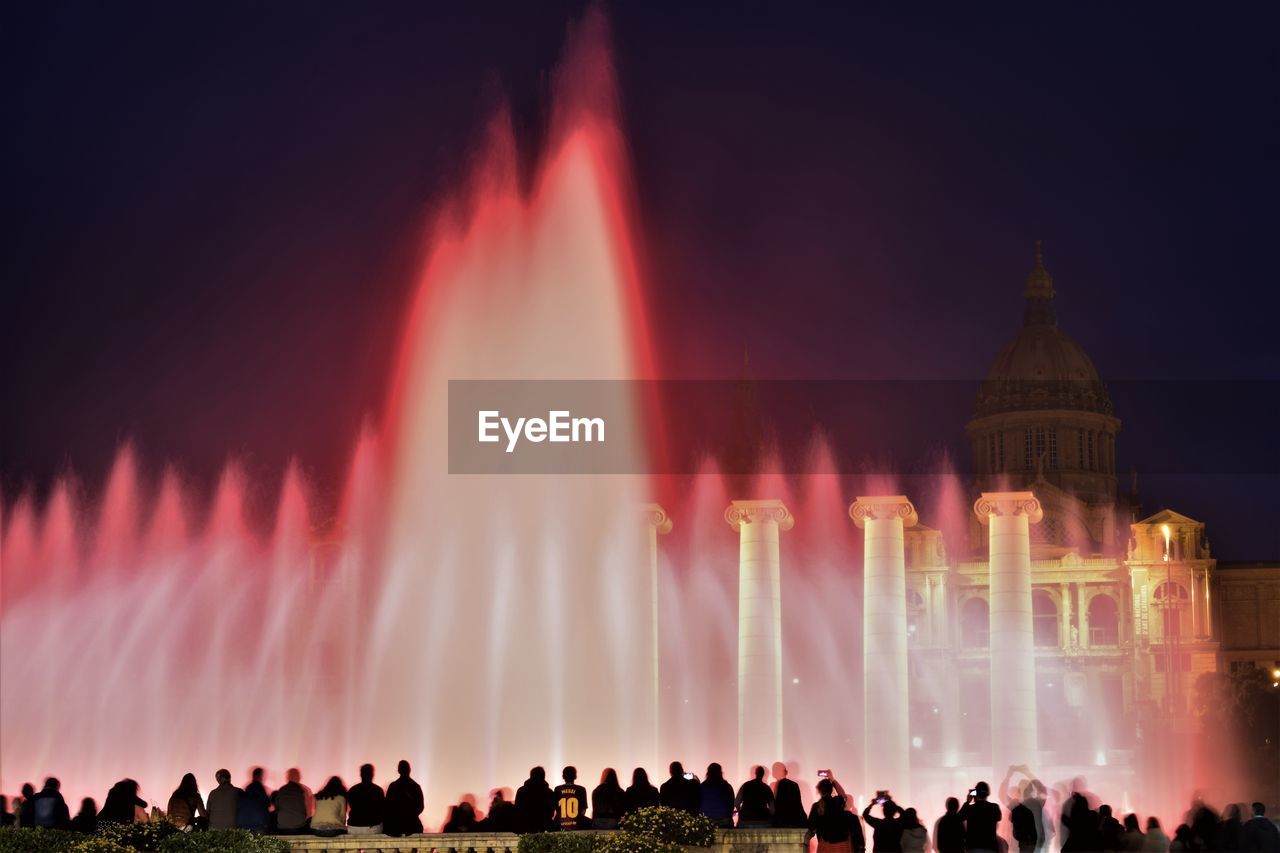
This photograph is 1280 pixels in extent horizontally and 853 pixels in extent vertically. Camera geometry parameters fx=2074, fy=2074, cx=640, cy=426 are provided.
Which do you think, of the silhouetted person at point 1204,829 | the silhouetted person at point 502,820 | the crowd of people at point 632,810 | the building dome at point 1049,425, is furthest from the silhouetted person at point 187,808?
the building dome at point 1049,425

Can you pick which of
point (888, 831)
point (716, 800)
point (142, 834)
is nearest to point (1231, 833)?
point (888, 831)

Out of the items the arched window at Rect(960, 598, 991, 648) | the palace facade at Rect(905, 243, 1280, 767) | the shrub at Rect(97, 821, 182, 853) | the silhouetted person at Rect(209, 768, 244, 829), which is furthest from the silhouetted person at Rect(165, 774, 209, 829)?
the arched window at Rect(960, 598, 991, 648)

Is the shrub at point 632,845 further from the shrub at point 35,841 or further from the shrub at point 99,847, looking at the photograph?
the shrub at point 35,841

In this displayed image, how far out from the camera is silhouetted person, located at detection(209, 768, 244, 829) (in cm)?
2855

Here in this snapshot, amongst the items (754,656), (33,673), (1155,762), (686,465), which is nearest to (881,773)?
(754,656)

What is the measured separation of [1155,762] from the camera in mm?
99812

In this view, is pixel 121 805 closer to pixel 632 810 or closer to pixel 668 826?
pixel 632 810

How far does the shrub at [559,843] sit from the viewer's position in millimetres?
26688

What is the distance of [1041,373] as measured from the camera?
145 meters

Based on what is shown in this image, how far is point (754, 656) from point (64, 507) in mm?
23914

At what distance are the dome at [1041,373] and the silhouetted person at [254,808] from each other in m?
118

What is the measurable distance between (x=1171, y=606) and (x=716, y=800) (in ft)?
317

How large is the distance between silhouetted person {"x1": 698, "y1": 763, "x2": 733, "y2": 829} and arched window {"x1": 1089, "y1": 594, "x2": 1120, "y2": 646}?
9690 centimetres

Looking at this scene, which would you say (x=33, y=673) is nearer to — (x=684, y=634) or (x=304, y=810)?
(x=304, y=810)
